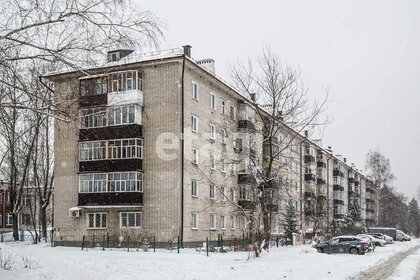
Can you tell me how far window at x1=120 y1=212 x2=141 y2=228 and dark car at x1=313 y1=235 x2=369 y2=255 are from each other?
1278 centimetres

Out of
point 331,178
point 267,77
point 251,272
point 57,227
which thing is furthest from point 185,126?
point 331,178

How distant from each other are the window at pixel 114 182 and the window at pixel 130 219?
5.72ft

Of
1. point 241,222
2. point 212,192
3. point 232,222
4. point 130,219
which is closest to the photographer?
point 130,219

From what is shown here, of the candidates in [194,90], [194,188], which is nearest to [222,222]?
[194,188]

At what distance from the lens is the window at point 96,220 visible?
38469 mm

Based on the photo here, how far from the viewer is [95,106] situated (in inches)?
464

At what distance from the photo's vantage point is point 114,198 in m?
36.9

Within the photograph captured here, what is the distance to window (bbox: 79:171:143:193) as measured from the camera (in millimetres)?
37156

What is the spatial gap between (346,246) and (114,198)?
641 inches

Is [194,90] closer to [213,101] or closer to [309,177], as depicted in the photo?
[213,101]

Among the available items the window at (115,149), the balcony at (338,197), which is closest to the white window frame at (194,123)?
the window at (115,149)

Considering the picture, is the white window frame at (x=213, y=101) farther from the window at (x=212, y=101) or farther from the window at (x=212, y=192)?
the window at (x=212, y=192)

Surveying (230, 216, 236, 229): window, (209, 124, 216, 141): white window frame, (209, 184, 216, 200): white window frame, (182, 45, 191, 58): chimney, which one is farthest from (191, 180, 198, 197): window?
(182, 45, 191, 58): chimney

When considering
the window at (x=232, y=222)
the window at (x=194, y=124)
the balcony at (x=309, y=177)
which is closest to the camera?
the window at (x=194, y=124)
